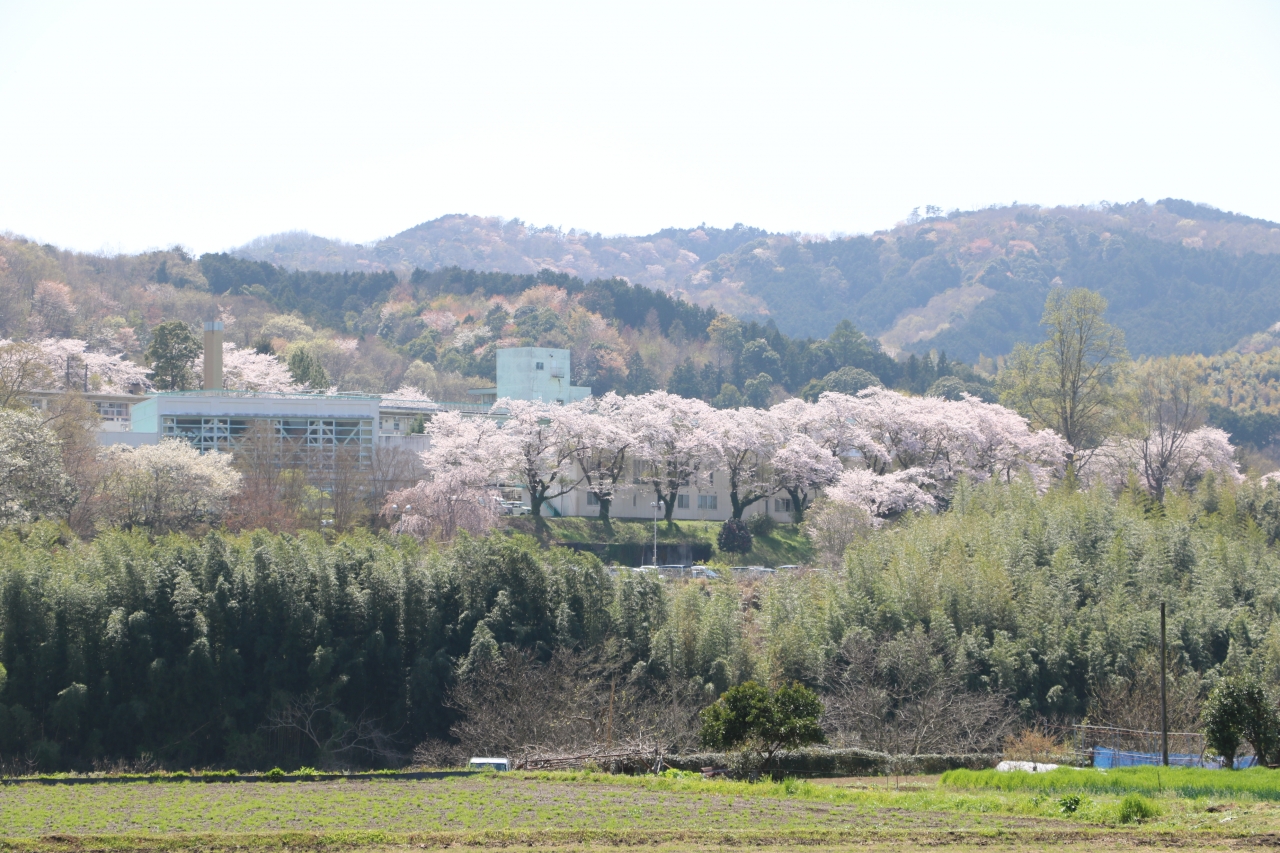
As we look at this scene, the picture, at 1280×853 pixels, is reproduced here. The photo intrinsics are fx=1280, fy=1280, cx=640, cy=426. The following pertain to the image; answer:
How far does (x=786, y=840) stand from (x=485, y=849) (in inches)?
146

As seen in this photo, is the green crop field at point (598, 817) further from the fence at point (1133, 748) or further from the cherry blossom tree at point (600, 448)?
the cherry blossom tree at point (600, 448)

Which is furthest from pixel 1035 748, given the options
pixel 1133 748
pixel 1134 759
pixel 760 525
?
pixel 760 525

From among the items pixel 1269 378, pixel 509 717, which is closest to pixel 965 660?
pixel 509 717

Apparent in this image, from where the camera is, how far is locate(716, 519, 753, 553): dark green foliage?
168ft

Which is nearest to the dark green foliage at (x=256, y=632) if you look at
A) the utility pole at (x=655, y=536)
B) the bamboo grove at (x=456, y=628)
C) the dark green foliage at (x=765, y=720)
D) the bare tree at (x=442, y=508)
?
the bamboo grove at (x=456, y=628)

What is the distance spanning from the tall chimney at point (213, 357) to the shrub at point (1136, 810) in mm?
46306

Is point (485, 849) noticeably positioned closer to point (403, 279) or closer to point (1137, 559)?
point (1137, 559)

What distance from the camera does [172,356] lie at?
59781 mm

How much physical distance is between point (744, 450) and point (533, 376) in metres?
22.7

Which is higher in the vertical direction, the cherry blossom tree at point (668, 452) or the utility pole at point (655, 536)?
the cherry blossom tree at point (668, 452)

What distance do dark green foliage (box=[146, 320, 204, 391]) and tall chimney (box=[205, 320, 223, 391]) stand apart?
3.38 m

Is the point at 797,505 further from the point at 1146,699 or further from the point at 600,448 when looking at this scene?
the point at 1146,699

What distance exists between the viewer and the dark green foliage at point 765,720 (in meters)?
21.7

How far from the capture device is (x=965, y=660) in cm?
3212
